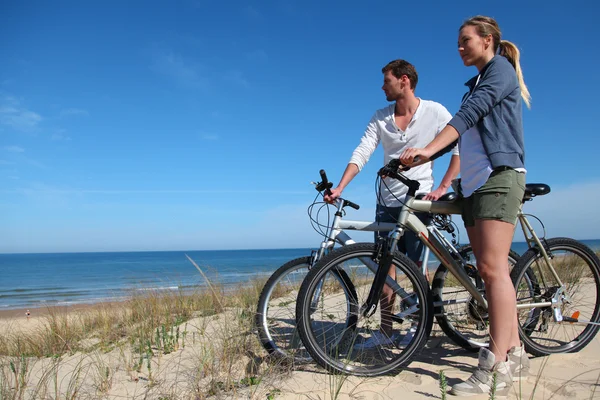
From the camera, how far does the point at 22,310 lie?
38.3 feet

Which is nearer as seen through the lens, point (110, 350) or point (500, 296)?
point (500, 296)

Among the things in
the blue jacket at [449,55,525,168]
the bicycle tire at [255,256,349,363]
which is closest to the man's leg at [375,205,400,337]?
the bicycle tire at [255,256,349,363]

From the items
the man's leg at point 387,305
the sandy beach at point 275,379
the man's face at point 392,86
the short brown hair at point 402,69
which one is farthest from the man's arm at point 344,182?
the sandy beach at point 275,379

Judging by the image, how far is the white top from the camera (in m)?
3.40

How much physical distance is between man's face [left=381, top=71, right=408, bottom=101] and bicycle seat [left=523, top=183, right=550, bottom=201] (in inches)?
49.3

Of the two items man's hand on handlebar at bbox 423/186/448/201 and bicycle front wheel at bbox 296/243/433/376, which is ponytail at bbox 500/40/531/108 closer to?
man's hand on handlebar at bbox 423/186/448/201

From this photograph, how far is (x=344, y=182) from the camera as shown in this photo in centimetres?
324

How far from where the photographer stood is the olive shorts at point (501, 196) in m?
2.29

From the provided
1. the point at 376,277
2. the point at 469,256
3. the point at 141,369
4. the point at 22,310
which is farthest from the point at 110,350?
the point at 22,310

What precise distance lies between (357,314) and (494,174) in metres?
1.18

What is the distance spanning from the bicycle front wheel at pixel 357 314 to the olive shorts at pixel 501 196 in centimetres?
57

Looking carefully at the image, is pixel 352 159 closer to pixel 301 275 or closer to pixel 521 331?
pixel 301 275

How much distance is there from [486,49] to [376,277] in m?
1.53

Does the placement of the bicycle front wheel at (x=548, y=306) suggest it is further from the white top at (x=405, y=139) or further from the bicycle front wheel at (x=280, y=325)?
the bicycle front wheel at (x=280, y=325)
